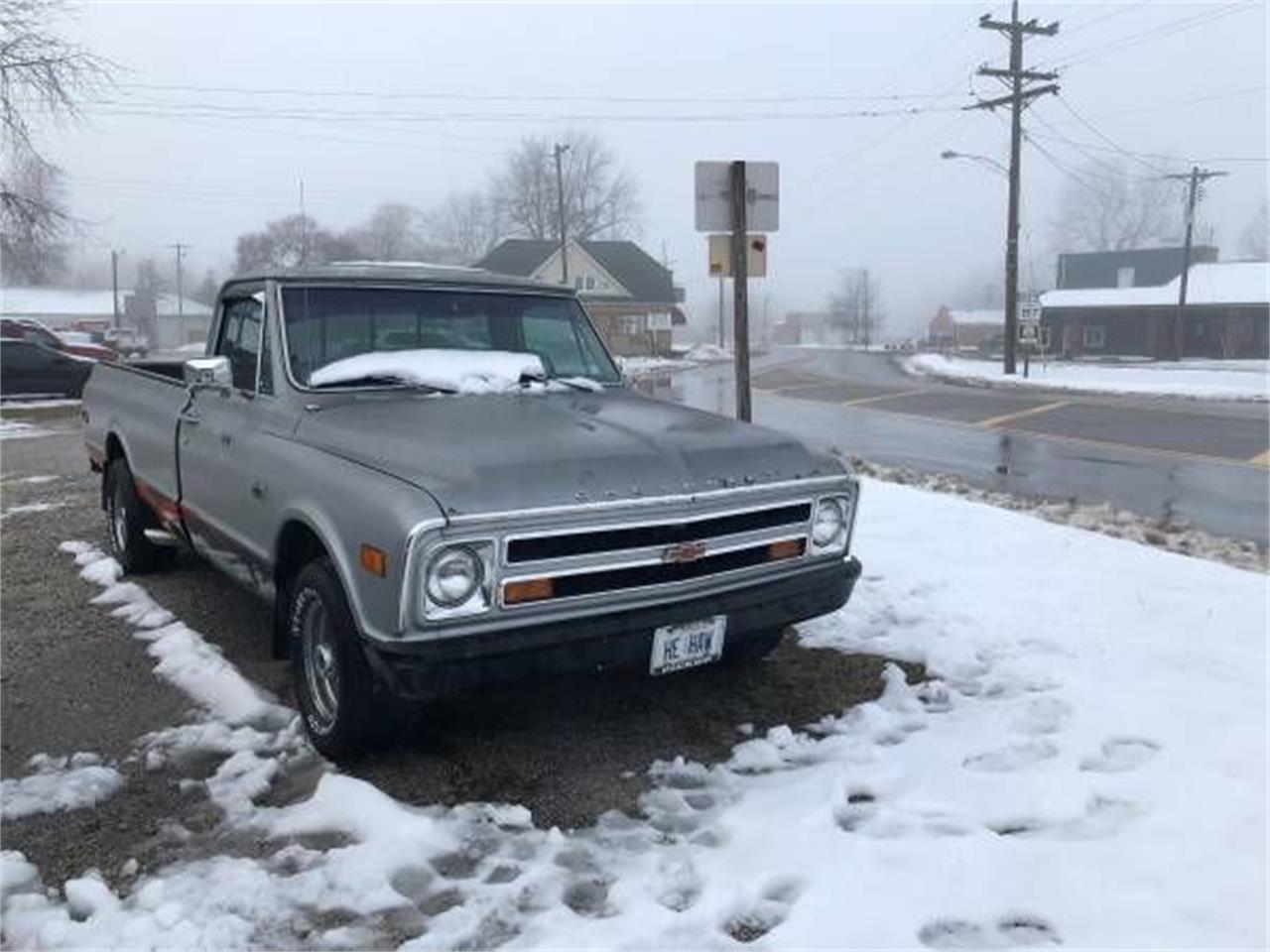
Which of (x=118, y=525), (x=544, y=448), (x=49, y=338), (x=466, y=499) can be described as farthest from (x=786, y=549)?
(x=49, y=338)

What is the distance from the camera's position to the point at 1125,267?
253ft

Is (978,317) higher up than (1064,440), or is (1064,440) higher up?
(978,317)

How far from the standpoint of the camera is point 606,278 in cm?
7281

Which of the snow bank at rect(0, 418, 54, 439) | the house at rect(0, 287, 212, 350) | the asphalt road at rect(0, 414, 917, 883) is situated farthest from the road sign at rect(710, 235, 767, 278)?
the house at rect(0, 287, 212, 350)

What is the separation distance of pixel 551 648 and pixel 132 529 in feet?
14.4

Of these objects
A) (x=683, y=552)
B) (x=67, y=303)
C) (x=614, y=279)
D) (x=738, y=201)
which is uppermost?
(x=614, y=279)

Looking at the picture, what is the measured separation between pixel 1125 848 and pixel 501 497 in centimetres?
Result: 225

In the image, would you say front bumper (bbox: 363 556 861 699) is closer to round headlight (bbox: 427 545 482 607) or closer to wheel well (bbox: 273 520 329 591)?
round headlight (bbox: 427 545 482 607)

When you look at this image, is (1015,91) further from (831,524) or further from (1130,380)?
(831,524)

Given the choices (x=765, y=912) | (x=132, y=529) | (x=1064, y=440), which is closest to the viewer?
Answer: (x=765, y=912)

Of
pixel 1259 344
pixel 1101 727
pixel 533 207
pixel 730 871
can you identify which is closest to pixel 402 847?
pixel 730 871

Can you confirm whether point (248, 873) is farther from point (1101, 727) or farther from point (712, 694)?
point (1101, 727)

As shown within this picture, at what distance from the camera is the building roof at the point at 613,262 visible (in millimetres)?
70812

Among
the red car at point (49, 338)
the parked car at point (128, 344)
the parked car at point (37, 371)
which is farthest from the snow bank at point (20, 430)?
the red car at point (49, 338)
